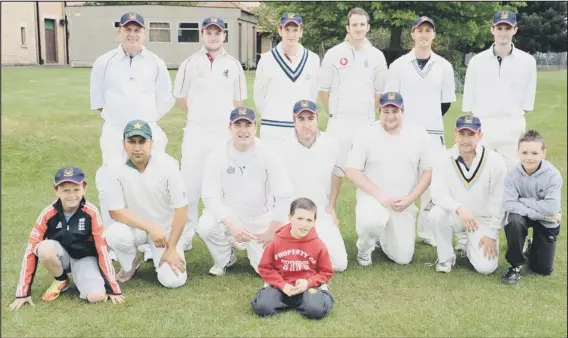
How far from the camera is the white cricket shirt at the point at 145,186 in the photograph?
542cm

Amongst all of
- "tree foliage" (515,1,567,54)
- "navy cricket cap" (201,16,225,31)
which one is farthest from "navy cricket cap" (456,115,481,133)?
"tree foliage" (515,1,567,54)

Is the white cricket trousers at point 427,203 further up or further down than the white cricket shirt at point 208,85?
further down

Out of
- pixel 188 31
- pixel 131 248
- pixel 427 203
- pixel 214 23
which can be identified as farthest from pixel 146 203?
pixel 188 31

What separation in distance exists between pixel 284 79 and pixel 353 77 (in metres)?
0.80

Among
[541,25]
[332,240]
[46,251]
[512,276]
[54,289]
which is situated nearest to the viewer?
[46,251]

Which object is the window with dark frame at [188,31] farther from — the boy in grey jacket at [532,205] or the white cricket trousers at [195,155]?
the boy in grey jacket at [532,205]

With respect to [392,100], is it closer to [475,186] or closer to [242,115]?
[475,186]

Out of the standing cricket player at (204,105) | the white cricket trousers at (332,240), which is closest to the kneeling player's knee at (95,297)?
the standing cricket player at (204,105)

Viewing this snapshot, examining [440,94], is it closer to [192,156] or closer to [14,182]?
[192,156]

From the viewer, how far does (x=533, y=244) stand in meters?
5.92

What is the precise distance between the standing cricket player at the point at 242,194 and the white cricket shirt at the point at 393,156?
1.03m

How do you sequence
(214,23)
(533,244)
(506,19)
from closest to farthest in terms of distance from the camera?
(533,244) < (214,23) < (506,19)

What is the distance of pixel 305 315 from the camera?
4.77m

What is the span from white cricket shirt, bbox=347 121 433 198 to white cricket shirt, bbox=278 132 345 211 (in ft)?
1.01
